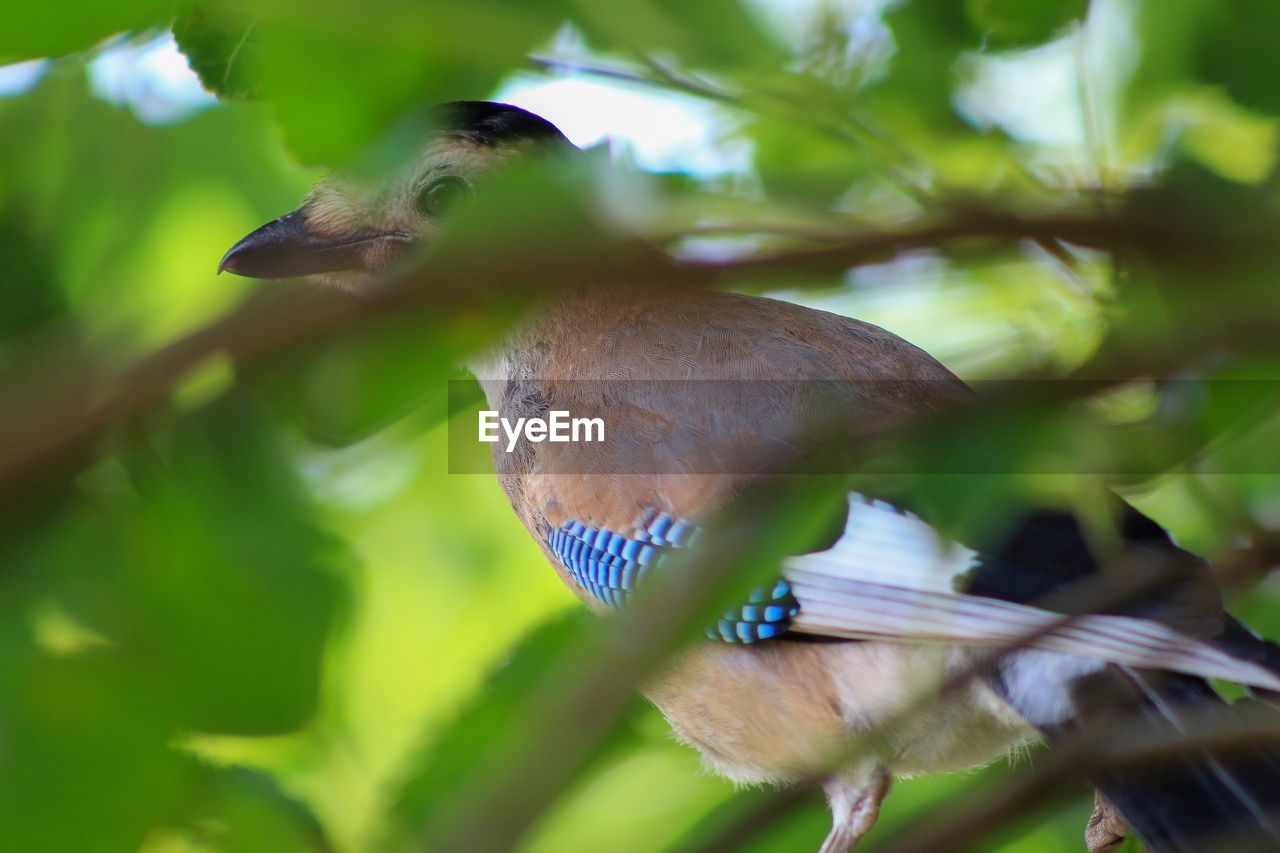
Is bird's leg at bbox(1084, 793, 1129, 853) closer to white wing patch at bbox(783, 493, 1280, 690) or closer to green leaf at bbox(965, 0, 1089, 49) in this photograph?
white wing patch at bbox(783, 493, 1280, 690)

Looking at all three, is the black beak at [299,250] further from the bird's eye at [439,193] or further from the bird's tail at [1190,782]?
the bird's tail at [1190,782]

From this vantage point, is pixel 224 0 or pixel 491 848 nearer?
pixel 491 848

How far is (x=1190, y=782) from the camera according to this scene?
1712mm

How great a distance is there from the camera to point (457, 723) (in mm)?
1511

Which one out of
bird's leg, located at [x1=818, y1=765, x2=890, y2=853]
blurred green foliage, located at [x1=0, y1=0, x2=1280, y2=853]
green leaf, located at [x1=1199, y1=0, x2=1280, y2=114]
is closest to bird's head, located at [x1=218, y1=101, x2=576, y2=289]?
blurred green foliage, located at [x1=0, y1=0, x2=1280, y2=853]

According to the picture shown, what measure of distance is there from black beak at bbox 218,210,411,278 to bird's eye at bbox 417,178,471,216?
9 cm

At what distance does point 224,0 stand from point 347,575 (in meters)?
0.52

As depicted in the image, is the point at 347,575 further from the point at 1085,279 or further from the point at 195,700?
the point at 1085,279

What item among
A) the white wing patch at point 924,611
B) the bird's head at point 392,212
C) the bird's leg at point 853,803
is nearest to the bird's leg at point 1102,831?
the bird's leg at point 853,803

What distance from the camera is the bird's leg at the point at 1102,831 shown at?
7.55 ft

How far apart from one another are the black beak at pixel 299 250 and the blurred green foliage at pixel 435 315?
779mm

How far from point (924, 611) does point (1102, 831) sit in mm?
615

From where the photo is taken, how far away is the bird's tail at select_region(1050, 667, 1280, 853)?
1613mm

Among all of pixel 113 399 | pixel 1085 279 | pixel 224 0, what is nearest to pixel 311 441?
pixel 224 0
